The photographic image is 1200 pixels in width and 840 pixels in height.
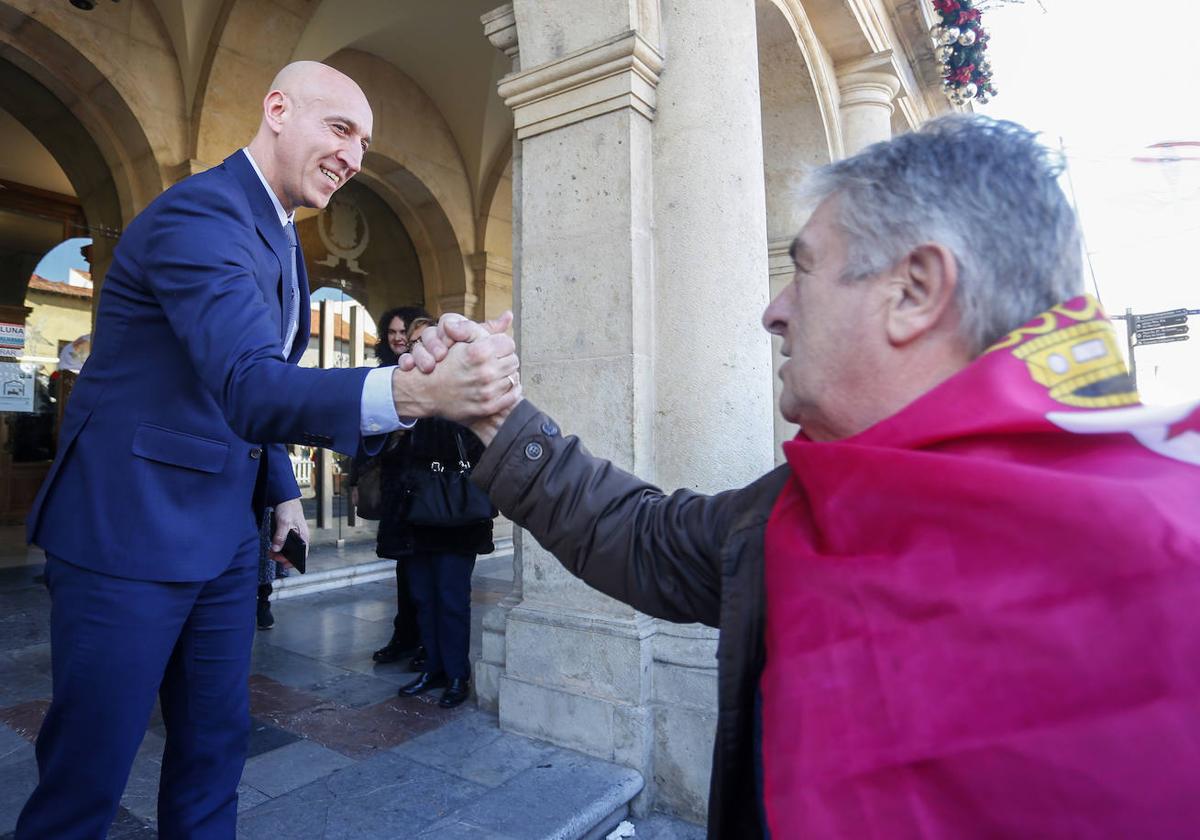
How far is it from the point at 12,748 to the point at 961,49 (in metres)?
9.29

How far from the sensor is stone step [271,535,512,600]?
604 cm

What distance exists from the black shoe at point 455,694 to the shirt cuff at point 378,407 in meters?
2.48

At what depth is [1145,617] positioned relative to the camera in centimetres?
68

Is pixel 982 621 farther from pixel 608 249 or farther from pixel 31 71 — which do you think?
pixel 31 71

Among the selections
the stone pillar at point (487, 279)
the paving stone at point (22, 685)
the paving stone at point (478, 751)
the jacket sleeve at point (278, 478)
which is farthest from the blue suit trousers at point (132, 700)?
the stone pillar at point (487, 279)

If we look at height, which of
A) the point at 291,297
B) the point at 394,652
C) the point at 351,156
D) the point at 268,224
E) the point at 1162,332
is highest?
the point at 1162,332

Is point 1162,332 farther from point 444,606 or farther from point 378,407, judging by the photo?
point 378,407

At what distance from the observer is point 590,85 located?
3100mm

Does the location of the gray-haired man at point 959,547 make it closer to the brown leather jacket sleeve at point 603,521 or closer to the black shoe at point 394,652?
the brown leather jacket sleeve at point 603,521

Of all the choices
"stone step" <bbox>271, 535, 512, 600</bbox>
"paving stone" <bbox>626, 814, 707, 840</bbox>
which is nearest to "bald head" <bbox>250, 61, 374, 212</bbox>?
"paving stone" <bbox>626, 814, 707, 840</bbox>

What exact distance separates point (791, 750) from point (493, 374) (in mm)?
786

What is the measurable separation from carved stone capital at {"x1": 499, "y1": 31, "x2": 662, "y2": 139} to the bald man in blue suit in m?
1.47

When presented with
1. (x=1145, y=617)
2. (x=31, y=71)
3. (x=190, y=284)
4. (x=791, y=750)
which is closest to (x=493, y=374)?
(x=190, y=284)

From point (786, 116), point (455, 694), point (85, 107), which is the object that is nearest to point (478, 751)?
point (455, 694)
